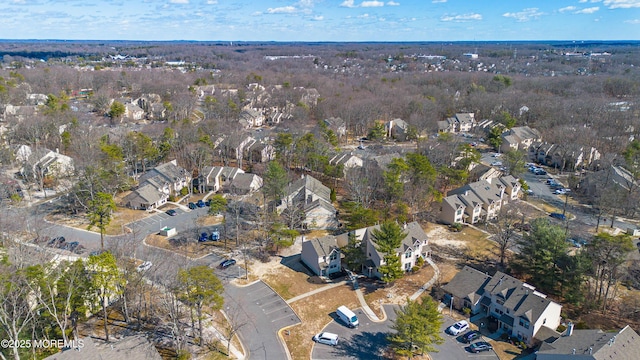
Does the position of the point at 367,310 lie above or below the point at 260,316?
below

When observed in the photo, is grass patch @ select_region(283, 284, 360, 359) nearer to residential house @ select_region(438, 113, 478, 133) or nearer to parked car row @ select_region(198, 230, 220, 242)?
parked car row @ select_region(198, 230, 220, 242)

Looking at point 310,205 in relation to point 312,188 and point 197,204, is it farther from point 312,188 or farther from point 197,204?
point 197,204

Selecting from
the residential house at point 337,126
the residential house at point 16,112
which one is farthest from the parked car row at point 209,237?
the residential house at point 16,112

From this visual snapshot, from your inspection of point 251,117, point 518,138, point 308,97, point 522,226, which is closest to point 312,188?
point 522,226

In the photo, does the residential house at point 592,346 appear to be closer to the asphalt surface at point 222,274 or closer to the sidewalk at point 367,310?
the sidewalk at point 367,310

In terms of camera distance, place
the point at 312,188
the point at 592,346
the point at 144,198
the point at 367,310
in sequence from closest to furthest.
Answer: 1. the point at 592,346
2. the point at 367,310
3. the point at 312,188
4. the point at 144,198

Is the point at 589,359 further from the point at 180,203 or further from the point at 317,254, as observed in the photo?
the point at 180,203

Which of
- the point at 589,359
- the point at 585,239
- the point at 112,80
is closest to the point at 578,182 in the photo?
the point at 585,239
